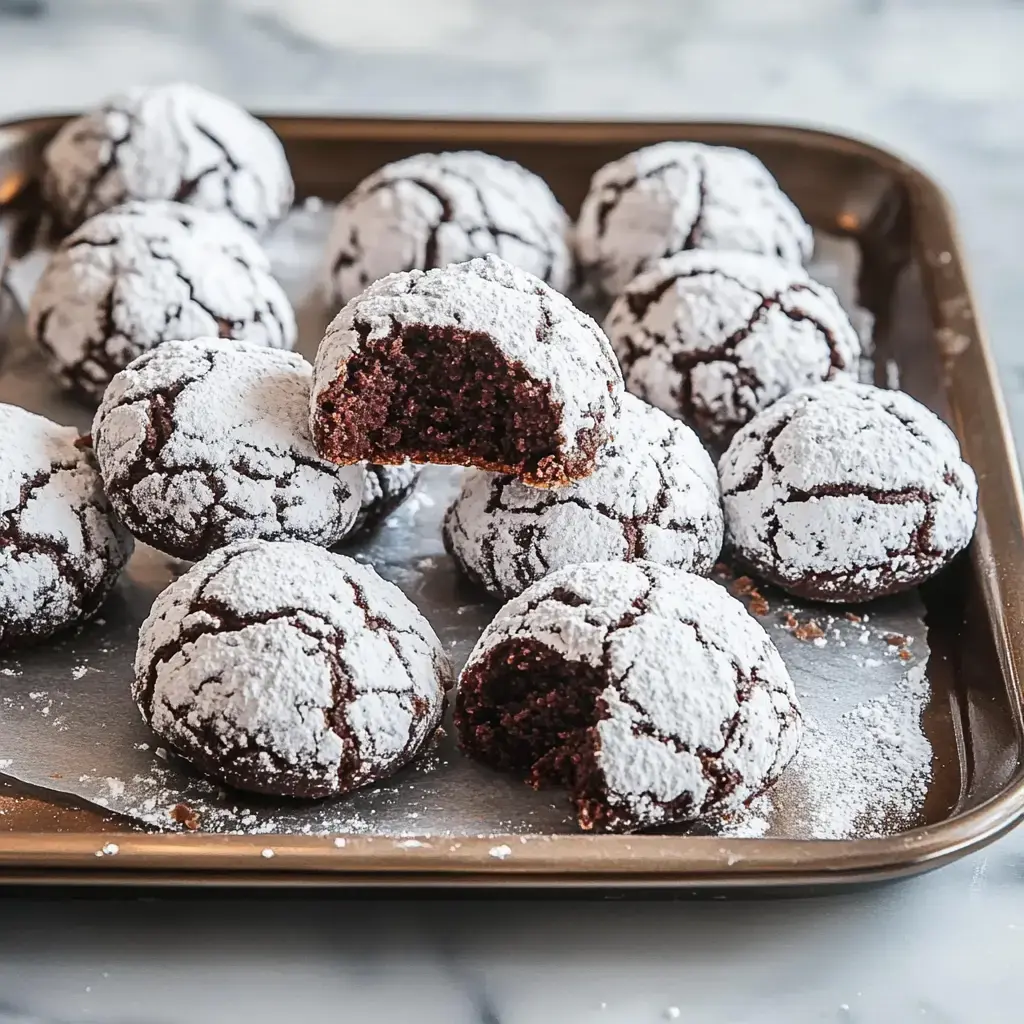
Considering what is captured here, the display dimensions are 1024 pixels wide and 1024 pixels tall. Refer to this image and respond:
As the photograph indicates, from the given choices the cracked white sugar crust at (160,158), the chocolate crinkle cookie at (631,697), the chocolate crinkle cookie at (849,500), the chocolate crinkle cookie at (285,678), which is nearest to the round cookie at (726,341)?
the chocolate crinkle cookie at (849,500)

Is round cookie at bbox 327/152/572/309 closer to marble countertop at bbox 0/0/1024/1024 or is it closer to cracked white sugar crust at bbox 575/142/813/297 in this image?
cracked white sugar crust at bbox 575/142/813/297

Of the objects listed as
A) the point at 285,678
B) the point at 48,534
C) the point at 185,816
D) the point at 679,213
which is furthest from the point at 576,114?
the point at 185,816

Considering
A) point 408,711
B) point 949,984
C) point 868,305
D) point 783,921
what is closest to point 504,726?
point 408,711

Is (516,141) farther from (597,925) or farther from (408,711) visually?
(597,925)

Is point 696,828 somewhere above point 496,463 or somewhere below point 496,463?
below

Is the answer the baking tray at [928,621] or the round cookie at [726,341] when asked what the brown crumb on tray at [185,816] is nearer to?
the baking tray at [928,621]

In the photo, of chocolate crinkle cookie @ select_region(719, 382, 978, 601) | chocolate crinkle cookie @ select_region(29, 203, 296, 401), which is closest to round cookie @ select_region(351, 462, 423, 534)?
chocolate crinkle cookie @ select_region(29, 203, 296, 401)

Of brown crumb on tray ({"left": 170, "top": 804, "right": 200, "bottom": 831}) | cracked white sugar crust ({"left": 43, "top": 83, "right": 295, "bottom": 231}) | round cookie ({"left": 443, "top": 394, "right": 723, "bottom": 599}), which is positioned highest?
cracked white sugar crust ({"left": 43, "top": 83, "right": 295, "bottom": 231})
